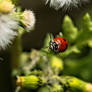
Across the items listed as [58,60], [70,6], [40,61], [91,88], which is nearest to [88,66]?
[58,60]

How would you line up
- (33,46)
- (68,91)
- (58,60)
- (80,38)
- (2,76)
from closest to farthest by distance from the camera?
(68,91) → (80,38) → (58,60) → (2,76) → (33,46)

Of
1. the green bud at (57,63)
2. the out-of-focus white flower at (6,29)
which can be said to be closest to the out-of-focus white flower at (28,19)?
the out-of-focus white flower at (6,29)

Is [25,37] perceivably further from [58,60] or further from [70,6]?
[70,6]

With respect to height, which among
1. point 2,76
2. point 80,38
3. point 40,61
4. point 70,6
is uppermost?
point 70,6

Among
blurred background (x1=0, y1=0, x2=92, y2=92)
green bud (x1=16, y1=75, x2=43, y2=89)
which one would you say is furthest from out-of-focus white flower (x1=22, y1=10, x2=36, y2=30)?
blurred background (x1=0, y1=0, x2=92, y2=92)

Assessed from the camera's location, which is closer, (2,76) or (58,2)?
(58,2)

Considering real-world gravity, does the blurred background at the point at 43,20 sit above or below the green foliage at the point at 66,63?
above

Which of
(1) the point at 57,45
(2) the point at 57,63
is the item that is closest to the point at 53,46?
(1) the point at 57,45

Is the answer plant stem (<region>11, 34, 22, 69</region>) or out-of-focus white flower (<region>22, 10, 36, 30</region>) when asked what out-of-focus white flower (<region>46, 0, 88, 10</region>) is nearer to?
out-of-focus white flower (<region>22, 10, 36, 30</region>)

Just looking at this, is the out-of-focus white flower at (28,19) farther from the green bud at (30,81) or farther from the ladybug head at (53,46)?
the green bud at (30,81)
